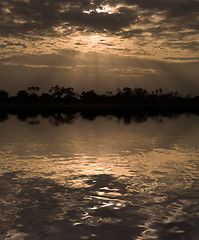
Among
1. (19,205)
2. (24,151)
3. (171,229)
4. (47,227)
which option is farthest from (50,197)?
(24,151)

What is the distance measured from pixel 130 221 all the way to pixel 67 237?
198cm

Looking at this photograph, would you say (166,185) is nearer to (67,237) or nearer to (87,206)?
(87,206)

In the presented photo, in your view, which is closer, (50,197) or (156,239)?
(156,239)

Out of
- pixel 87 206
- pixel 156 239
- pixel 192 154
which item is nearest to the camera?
pixel 156 239

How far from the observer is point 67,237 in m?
7.75

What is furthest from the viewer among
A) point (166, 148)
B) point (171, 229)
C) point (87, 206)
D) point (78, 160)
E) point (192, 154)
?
point (166, 148)

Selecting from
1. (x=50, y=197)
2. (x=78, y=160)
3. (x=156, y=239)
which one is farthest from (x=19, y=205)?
(x=78, y=160)

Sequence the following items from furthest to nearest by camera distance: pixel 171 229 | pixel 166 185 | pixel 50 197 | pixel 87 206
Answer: pixel 166 185
pixel 50 197
pixel 87 206
pixel 171 229

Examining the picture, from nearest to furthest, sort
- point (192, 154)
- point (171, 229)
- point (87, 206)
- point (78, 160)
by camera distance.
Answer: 1. point (171, 229)
2. point (87, 206)
3. point (78, 160)
4. point (192, 154)

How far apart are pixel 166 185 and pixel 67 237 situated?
6.06 m

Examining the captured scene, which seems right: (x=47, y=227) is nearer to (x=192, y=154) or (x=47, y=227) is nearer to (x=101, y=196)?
(x=101, y=196)

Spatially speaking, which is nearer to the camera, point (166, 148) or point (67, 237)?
point (67, 237)

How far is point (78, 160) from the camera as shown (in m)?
18.4

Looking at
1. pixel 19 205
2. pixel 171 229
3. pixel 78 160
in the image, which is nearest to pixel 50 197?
pixel 19 205
